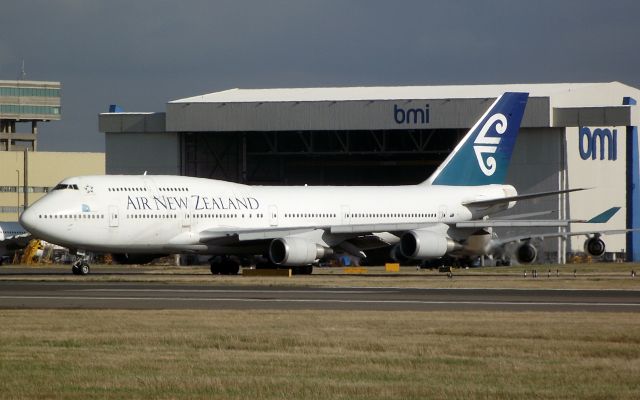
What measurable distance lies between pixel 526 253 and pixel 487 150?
7879mm

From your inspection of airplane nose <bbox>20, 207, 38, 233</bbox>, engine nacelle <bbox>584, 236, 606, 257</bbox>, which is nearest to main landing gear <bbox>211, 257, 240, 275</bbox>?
airplane nose <bbox>20, 207, 38, 233</bbox>

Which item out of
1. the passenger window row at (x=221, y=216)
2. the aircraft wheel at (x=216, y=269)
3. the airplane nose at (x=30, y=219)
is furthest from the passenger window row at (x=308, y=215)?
the airplane nose at (x=30, y=219)

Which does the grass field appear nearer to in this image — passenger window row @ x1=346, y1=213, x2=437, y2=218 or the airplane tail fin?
passenger window row @ x1=346, y1=213, x2=437, y2=218

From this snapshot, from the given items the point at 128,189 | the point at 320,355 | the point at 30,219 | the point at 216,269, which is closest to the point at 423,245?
the point at 216,269

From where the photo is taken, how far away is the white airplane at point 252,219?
165ft

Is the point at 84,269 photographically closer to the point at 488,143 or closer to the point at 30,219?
the point at 30,219

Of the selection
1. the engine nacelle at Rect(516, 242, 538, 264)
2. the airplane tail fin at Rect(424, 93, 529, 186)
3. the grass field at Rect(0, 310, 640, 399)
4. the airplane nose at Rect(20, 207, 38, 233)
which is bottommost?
the grass field at Rect(0, 310, 640, 399)

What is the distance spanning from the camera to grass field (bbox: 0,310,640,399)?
15930 millimetres

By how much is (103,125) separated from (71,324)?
61.0m

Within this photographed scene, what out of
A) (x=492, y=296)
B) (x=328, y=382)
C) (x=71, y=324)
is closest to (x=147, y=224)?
(x=492, y=296)

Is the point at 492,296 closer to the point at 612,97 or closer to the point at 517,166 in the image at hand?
the point at 517,166

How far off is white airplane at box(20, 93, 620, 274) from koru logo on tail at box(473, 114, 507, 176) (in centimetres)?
258

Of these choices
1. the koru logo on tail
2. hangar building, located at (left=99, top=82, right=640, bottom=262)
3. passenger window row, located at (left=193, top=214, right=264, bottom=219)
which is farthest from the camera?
hangar building, located at (left=99, top=82, right=640, bottom=262)

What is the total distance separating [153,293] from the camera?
3634cm
